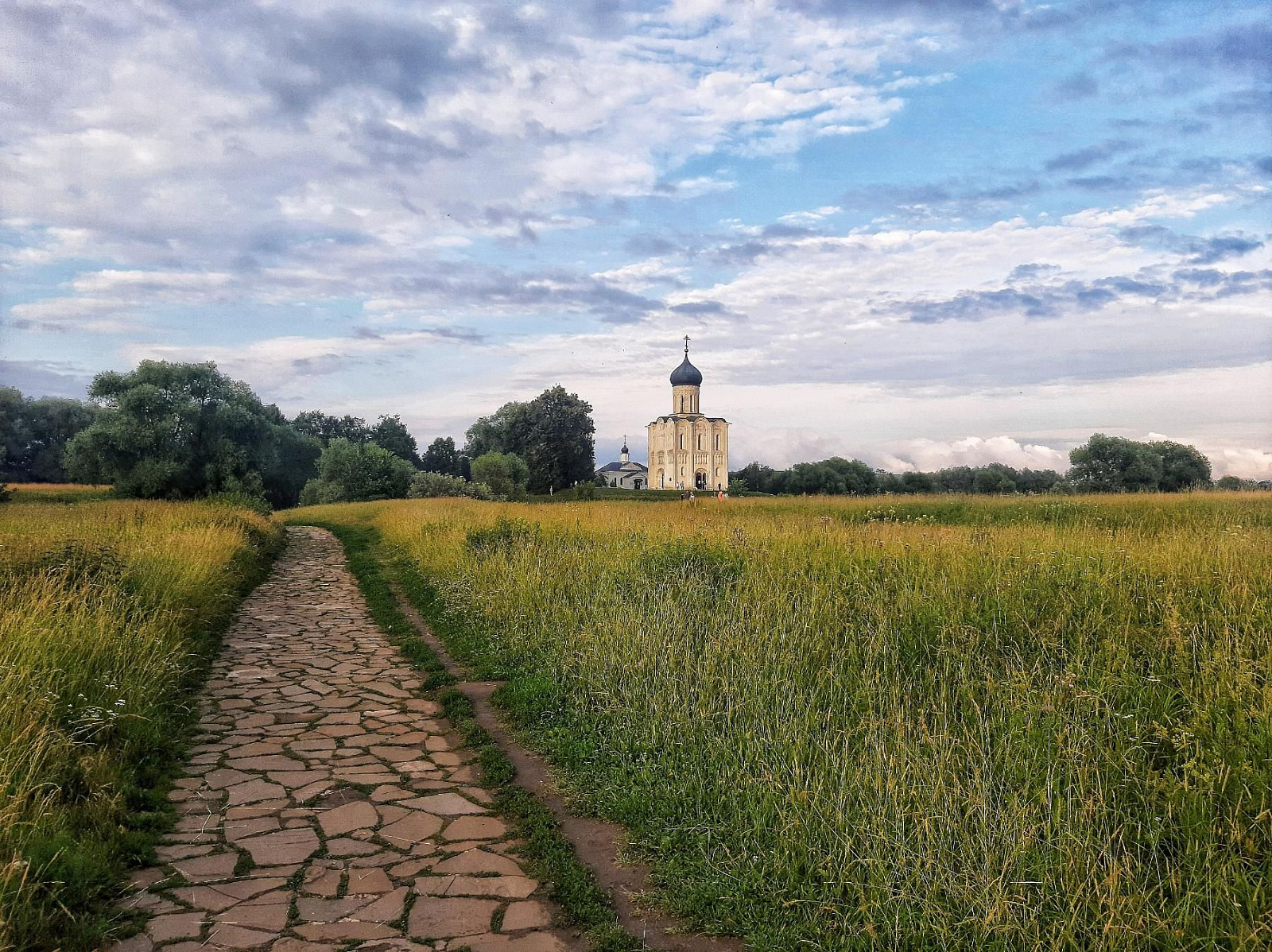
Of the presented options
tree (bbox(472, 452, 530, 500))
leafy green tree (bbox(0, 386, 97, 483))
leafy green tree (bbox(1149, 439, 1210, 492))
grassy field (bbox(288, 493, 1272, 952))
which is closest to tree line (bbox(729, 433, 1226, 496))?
leafy green tree (bbox(1149, 439, 1210, 492))

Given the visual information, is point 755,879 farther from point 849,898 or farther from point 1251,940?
point 1251,940

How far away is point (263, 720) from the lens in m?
6.01

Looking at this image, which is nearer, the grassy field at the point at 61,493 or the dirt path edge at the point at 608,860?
the dirt path edge at the point at 608,860

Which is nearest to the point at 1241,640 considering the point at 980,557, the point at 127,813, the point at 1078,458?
the point at 980,557

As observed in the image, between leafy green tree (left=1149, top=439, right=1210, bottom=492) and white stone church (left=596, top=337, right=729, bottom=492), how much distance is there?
1858 inches

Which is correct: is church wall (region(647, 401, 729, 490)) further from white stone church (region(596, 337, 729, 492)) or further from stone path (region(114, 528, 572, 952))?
stone path (region(114, 528, 572, 952))

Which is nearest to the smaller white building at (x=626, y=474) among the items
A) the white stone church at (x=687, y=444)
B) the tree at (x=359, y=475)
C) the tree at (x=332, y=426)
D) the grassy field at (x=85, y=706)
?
the white stone church at (x=687, y=444)

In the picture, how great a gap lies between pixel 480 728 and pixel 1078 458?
4441 centimetres

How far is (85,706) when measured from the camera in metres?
4.98

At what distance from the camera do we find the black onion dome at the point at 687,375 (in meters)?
86.9

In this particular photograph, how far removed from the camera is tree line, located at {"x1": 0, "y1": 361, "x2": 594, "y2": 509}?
32312 mm

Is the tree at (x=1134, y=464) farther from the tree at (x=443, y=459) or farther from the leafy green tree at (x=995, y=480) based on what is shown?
the tree at (x=443, y=459)

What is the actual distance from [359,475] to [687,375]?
46.6 metres

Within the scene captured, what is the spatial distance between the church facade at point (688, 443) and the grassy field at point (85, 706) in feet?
254
